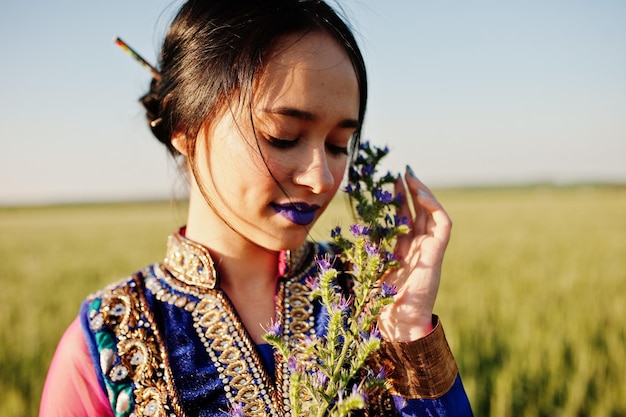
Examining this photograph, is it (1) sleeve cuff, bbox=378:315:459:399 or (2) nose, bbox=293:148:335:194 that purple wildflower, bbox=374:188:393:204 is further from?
(1) sleeve cuff, bbox=378:315:459:399

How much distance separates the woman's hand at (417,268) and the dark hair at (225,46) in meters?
0.27

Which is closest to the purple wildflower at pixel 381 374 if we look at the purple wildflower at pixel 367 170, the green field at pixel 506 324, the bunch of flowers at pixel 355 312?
the bunch of flowers at pixel 355 312

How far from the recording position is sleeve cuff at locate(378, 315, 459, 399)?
3.43ft

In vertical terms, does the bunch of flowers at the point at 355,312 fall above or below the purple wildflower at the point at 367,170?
below

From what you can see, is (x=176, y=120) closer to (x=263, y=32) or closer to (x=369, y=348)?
(x=263, y=32)

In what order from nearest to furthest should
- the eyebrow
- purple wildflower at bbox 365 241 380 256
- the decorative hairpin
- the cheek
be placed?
purple wildflower at bbox 365 241 380 256
the eyebrow
the cheek
the decorative hairpin

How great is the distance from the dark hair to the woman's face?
3 centimetres

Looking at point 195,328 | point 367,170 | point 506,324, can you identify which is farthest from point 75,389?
point 506,324

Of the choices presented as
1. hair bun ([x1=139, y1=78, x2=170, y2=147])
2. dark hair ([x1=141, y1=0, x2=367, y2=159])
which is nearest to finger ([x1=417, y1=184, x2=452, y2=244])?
dark hair ([x1=141, y1=0, x2=367, y2=159])

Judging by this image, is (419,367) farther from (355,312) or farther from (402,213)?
(402,213)

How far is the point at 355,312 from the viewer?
0.93 m

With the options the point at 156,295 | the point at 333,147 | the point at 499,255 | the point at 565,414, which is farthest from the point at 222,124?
the point at 499,255

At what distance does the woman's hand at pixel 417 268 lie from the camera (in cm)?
109

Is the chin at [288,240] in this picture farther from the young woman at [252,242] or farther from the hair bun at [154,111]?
the hair bun at [154,111]
